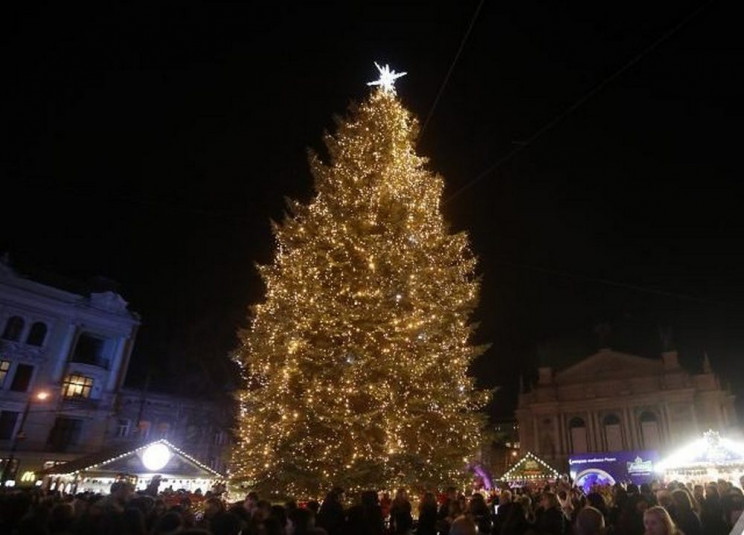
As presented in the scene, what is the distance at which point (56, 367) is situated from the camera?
Answer: 3544 cm

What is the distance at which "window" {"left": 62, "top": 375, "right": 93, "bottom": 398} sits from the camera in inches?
1415

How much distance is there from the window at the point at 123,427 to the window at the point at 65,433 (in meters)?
3.48

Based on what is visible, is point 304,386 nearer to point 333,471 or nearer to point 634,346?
point 333,471

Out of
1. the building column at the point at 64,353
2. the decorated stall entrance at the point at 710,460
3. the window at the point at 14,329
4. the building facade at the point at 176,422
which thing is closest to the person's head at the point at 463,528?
the decorated stall entrance at the point at 710,460

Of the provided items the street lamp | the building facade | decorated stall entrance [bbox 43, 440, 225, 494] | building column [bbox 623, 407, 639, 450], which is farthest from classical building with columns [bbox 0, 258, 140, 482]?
building column [bbox 623, 407, 639, 450]

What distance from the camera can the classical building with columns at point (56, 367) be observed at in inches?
1293

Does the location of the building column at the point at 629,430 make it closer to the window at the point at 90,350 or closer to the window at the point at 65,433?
the window at the point at 90,350

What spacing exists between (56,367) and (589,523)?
38628 millimetres

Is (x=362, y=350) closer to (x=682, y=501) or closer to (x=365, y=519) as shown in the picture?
(x=365, y=519)

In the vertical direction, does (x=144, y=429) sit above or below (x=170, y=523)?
above

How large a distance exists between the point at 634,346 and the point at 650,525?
63.4 meters

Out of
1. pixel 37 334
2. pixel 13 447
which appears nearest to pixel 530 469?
pixel 13 447

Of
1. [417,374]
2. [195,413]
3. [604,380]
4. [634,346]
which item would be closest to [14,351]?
[195,413]

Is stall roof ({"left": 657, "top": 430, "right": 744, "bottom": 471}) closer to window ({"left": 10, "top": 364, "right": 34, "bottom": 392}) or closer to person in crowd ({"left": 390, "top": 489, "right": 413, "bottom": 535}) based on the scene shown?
person in crowd ({"left": 390, "top": 489, "right": 413, "bottom": 535})
